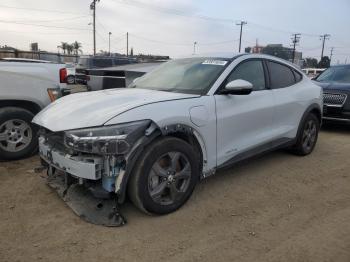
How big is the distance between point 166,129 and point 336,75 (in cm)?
734

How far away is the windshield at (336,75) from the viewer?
903 centimetres

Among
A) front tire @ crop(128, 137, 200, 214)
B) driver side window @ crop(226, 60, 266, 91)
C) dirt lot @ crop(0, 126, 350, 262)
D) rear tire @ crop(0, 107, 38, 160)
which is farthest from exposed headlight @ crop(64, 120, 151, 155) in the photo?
rear tire @ crop(0, 107, 38, 160)

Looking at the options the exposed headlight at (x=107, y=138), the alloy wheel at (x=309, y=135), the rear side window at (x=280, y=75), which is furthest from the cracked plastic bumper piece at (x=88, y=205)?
the alloy wheel at (x=309, y=135)

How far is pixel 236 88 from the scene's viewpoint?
404 centimetres

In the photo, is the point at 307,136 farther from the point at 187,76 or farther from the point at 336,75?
the point at 336,75

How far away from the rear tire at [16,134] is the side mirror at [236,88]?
302 cm

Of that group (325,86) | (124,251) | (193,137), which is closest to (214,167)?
(193,137)

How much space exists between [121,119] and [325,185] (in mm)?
2968

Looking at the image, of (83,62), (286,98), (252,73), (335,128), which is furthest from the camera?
(83,62)

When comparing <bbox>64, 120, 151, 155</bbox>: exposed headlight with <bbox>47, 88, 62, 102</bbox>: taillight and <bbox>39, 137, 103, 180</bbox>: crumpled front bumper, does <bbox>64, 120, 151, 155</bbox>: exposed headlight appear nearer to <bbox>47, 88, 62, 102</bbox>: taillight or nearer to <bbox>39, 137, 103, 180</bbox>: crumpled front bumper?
<bbox>39, 137, 103, 180</bbox>: crumpled front bumper

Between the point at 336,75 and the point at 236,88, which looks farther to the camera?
the point at 336,75

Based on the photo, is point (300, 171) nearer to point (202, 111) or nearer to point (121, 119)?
point (202, 111)

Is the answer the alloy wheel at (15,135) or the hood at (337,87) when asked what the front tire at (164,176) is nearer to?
the alloy wheel at (15,135)

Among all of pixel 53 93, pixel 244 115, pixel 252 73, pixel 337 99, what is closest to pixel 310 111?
pixel 252 73
